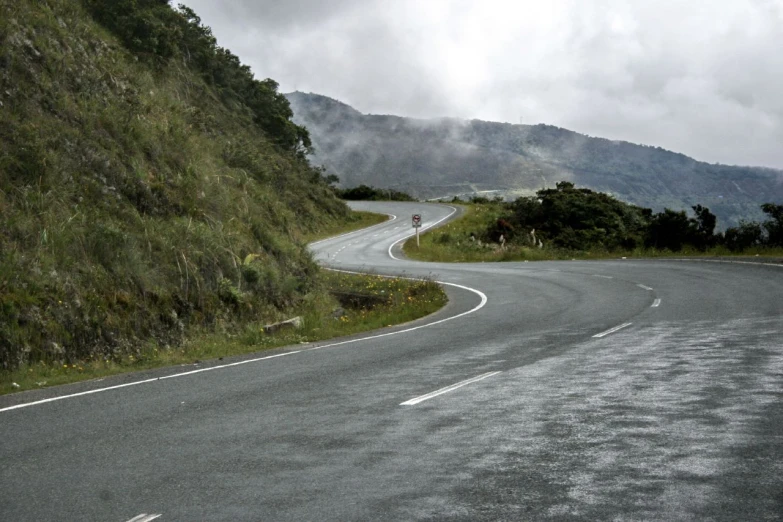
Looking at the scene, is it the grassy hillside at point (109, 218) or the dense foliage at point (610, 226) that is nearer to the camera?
the grassy hillside at point (109, 218)

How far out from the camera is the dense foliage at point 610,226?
3922 centimetres

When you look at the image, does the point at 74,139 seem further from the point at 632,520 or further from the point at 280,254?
the point at 632,520

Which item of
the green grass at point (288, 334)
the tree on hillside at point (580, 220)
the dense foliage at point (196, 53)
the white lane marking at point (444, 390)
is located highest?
the dense foliage at point (196, 53)

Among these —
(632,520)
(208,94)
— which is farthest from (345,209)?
(632,520)

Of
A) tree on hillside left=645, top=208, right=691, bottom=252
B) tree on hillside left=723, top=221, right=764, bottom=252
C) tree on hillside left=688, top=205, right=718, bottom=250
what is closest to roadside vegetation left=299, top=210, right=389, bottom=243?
tree on hillside left=645, top=208, right=691, bottom=252

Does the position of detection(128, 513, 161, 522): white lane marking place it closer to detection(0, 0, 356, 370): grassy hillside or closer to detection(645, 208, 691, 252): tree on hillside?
detection(0, 0, 356, 370): grassy hillside

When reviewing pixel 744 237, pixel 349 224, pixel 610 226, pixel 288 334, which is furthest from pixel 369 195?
pixel 288 334

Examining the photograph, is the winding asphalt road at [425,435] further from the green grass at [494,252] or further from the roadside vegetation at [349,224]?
the roadside vegetation at [349,224]

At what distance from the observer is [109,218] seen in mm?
16547

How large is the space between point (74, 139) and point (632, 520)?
618 inches

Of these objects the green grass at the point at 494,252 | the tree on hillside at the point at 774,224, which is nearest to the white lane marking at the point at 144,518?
the green grass at the point at 494,252

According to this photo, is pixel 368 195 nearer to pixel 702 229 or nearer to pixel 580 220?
pixel 580 220

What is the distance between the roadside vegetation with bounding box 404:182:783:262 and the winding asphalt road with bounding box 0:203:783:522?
86.1ft

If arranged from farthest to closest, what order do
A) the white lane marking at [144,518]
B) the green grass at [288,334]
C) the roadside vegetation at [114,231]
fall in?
the roadside vegetation at [114,231] < the green grass at [288,334] < the white lane marking at [144,518]
